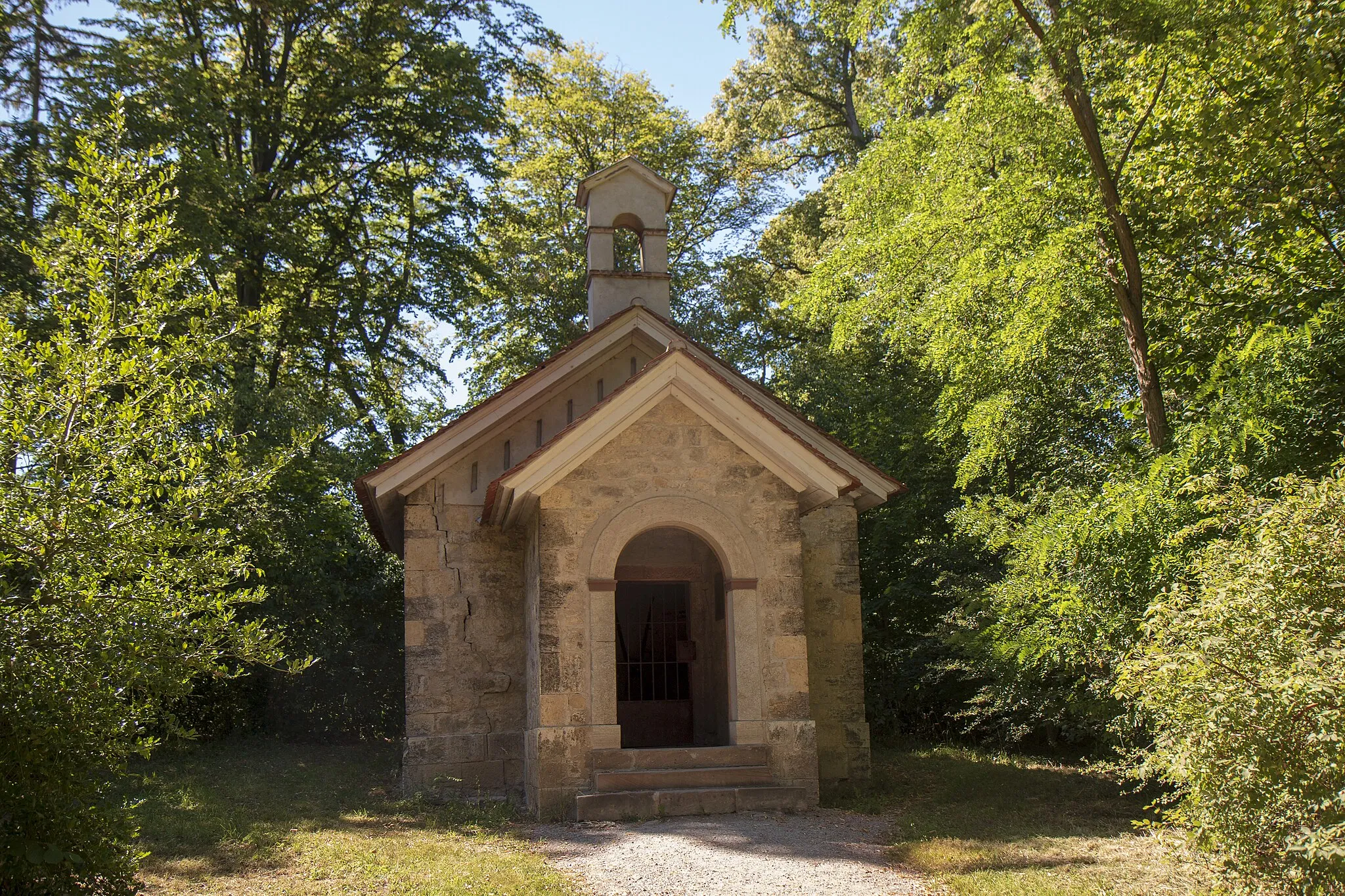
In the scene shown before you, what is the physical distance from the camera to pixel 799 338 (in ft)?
85.4

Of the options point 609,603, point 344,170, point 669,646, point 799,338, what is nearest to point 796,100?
point 799,338

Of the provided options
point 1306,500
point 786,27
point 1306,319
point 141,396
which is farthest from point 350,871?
point 786,27

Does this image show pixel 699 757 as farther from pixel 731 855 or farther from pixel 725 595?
pixel 731 855

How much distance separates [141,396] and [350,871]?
395 cm

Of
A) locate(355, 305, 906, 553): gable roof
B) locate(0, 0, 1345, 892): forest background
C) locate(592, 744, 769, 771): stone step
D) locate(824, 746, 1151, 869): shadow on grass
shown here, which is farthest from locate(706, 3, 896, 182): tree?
locate(592, 744, 769, 771): stone step

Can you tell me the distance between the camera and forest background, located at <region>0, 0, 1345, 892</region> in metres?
5.70

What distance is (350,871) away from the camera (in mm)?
7742

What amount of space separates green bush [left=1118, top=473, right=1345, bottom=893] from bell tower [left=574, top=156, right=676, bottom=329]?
8853mm

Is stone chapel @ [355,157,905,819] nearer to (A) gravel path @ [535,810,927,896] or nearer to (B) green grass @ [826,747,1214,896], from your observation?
(A) gravel path @ [535,810,927,896]

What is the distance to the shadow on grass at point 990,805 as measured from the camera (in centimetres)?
837

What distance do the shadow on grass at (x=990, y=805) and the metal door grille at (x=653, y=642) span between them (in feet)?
8.99

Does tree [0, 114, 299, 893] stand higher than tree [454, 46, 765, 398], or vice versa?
tree [454, 46, 765, 398]

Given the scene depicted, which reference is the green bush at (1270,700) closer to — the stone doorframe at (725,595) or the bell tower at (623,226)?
the stone doorframe at (725,595)

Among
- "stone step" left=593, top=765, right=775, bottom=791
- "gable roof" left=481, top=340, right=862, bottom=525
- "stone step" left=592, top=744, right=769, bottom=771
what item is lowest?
"stone step" left=593, top=765, right=775, bottom=791
